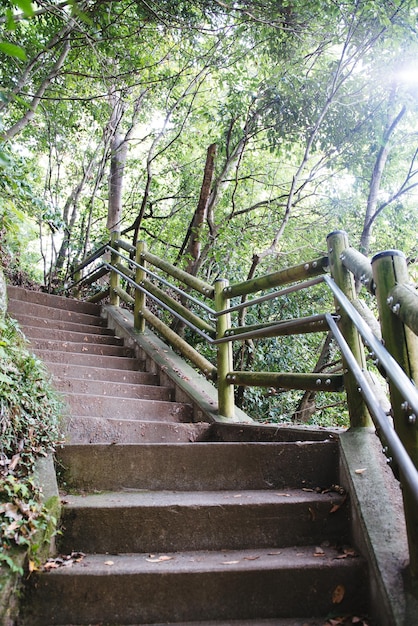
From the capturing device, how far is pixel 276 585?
188 cm

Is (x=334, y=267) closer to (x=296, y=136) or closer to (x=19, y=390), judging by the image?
(x=19, y=390)

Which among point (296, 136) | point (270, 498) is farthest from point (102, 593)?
point (296, 136)

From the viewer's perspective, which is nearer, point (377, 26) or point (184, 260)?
point (377, 26)

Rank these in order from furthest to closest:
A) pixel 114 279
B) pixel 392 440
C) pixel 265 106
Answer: pixel 114 279, pixel 265 106, pixel 392 440

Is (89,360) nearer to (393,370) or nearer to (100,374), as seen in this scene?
(100,374)

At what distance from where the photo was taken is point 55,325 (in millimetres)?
5480

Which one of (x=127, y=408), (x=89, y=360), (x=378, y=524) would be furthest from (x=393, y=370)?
(x=89, y=360)

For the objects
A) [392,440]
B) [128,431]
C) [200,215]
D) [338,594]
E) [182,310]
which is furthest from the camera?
[200,215]

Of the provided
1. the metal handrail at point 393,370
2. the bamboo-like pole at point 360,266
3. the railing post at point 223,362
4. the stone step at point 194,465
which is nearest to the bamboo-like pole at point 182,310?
the railing post at point 223,362

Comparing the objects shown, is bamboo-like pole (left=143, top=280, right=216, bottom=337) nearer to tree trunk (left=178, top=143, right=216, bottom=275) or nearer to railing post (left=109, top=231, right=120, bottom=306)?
tree trunk (left=178, top=143, right=216, bottom=275)

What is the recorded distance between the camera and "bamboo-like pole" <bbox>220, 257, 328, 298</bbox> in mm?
2814

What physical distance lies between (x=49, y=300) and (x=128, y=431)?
3.41 metres

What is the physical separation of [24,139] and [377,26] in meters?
6.52

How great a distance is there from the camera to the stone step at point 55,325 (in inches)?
206
